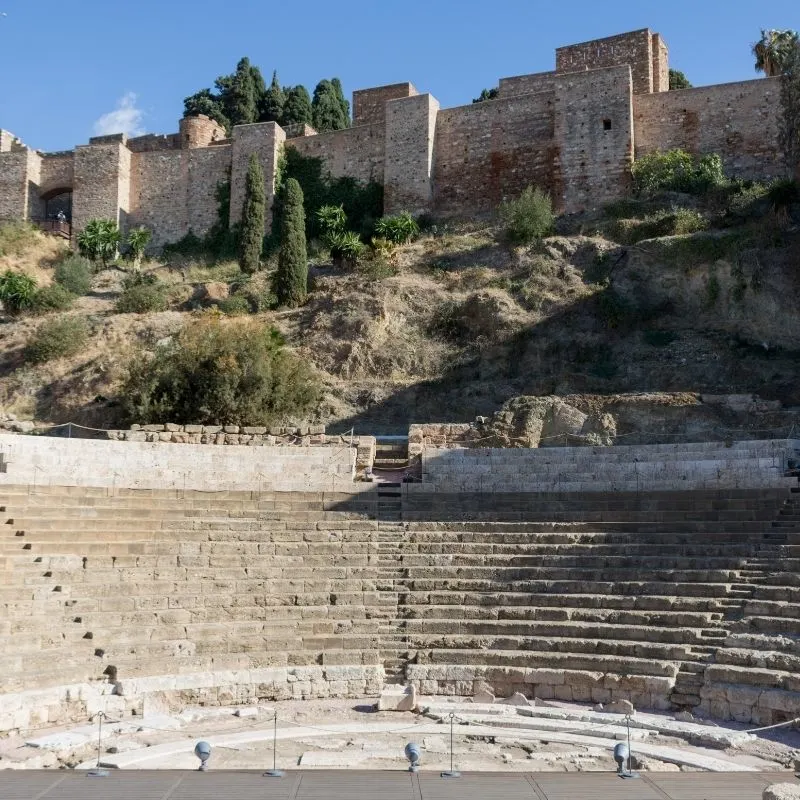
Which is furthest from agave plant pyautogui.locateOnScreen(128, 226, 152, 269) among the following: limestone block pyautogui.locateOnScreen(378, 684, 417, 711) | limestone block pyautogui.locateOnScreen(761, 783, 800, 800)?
limestone block pyautogui.locateOnScreen(761, 783, 800, 800)

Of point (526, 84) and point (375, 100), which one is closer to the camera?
point (526, 84)

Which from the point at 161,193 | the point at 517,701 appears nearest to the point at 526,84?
A: the point at 161,193

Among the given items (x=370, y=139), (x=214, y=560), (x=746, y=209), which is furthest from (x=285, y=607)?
(x=370, y=139)

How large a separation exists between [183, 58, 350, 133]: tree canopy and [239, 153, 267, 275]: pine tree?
11.3 meters

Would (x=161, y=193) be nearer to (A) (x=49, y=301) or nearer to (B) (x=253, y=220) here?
(B) (x=253, y=220)

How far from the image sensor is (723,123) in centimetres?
2775

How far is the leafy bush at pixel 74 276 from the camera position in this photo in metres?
30.0

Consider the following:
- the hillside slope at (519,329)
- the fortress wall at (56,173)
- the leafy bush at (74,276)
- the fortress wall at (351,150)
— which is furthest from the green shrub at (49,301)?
the fortress wall at (351,150)

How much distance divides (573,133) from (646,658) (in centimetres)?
2138

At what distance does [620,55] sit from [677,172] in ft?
17.5

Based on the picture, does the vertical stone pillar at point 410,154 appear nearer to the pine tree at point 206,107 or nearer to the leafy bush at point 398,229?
the leafy bush at point 398,229

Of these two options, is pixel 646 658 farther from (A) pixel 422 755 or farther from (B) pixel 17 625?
(B) pixel 17 625

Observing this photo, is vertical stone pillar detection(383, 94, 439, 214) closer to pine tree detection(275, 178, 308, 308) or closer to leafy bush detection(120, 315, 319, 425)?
pine tree detection(275, 178, 308, 308)

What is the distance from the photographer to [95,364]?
80.3 ft
